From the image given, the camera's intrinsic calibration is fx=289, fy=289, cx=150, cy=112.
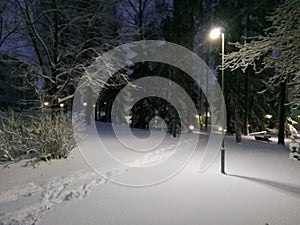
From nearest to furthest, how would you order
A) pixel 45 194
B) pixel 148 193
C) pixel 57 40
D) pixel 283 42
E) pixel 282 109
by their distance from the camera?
pixel 45 194, pixel 283 42, pixel 148 193, pixel 57 40, pixel 282 109

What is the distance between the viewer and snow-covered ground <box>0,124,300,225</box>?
5.82 metres

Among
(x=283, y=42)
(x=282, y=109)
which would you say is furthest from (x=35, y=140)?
(x=282, y=109)

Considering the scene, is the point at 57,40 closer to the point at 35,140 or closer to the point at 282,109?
the point at 35,140

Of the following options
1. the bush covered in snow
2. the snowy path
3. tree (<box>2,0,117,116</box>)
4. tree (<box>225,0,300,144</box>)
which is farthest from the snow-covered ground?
tree (<box>2,0,117,116</box>)

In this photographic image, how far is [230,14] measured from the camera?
1891cm

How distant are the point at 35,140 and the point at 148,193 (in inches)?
229

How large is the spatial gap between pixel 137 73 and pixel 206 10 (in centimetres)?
920

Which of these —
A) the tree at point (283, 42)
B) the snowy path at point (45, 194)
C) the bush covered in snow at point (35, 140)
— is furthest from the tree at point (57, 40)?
the tree at point (283, 42)

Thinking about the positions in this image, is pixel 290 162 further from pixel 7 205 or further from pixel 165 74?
pixel 165 74

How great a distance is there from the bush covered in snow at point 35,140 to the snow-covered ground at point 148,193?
56cm

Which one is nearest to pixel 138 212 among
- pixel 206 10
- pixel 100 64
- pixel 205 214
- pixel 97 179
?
pixel 205 214

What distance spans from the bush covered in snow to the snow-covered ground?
1.82ft

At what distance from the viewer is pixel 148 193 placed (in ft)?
24.4

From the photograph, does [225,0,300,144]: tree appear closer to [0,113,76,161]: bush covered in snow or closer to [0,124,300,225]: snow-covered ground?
[0,124,300,225]: snow-covered ground
